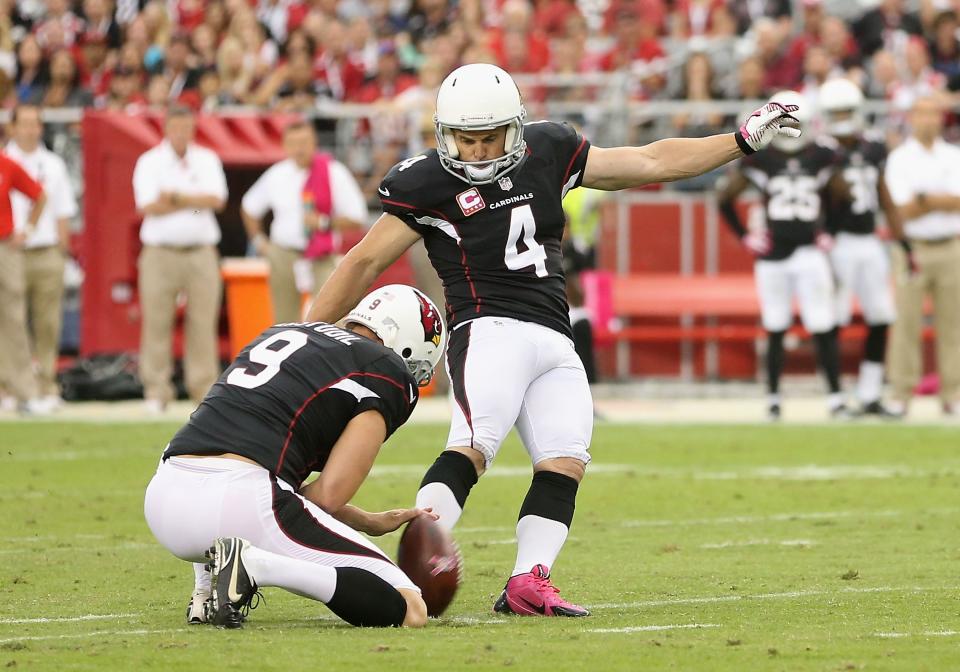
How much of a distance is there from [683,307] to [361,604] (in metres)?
10.7

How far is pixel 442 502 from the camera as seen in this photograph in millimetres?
5461

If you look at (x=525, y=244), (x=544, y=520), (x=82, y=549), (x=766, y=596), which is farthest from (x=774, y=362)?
(x=544, y=520)

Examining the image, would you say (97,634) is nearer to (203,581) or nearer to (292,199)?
(203,581)

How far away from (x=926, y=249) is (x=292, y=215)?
4.71 meters

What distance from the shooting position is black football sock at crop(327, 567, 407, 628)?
16.5 ft

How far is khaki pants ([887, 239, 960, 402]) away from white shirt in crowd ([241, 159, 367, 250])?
4107 millimetres

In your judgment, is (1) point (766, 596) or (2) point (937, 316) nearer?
(1) point (766, 596)

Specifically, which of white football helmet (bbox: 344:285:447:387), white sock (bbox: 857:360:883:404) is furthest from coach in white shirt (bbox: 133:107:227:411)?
white football helmet (bbox: 344:285:447:387)

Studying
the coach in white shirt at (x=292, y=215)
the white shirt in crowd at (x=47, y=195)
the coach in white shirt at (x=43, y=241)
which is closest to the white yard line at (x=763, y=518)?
the coach in white shirt at (x=292, y=215)

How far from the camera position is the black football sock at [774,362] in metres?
12.6

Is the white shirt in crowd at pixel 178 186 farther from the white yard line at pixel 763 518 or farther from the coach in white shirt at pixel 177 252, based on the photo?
the white yard line at pixel 763 518

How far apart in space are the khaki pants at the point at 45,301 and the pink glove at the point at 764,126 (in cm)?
853

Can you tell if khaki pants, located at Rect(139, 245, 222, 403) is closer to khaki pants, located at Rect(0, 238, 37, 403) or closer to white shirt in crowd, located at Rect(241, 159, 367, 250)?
white shirt in crowd, located at Rect(241, 159, 367, 250)

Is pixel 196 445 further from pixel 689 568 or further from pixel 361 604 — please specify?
pixel 689 568
